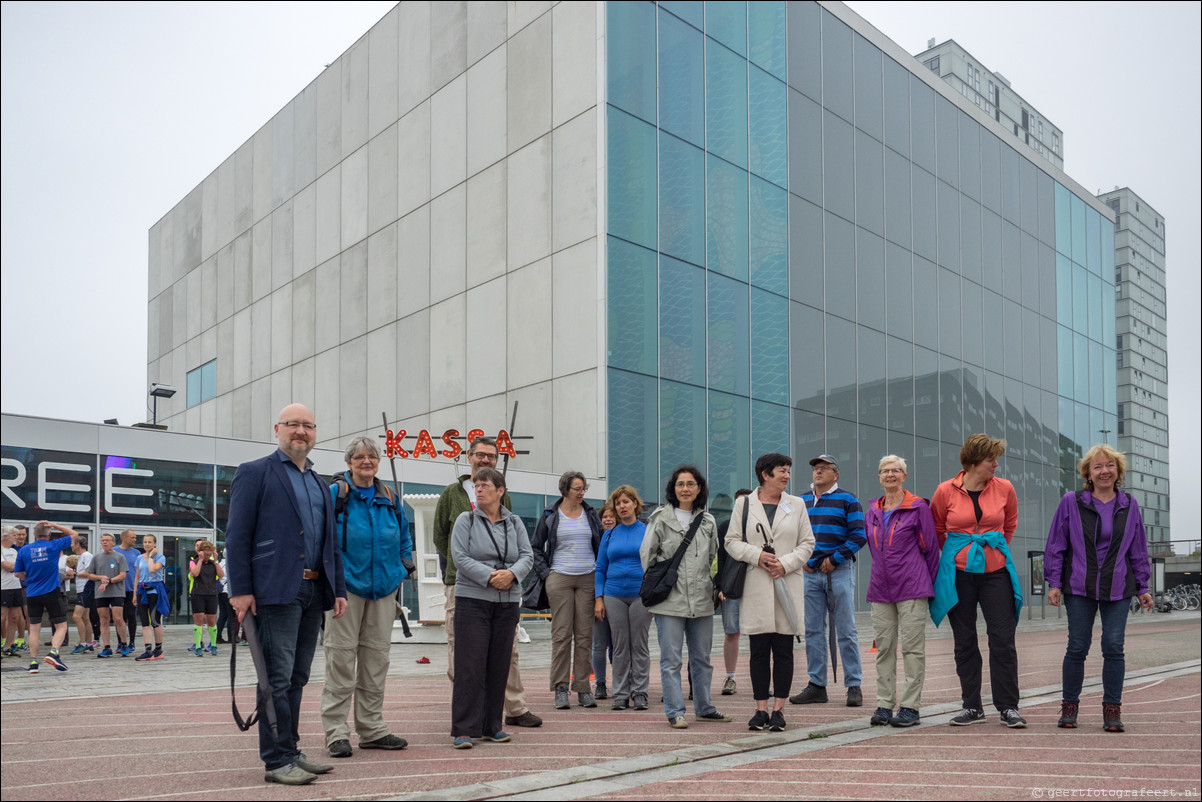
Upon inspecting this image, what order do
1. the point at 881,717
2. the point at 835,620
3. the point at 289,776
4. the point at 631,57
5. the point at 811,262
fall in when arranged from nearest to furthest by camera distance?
the point at 289,776, the point at 881,717, the point at 835,620, the point at 631,57, the point at 811,262

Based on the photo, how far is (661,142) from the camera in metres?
24.8

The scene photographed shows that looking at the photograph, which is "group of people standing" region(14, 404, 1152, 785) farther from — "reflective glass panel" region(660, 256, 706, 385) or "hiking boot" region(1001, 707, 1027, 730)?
"reflective glass panel" region(660, 256, 706, 385)

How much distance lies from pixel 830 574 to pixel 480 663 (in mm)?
3648

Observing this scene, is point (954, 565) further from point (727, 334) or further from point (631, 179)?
point (727, 334)

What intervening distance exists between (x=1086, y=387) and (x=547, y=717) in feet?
126

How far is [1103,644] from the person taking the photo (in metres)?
7.30

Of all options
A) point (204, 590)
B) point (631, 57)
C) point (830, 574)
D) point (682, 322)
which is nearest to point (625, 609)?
point (830, 574)

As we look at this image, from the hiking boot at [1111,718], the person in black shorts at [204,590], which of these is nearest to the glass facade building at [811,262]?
the person in black shorts at [204,590]

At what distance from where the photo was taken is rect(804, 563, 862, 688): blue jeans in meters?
8.75

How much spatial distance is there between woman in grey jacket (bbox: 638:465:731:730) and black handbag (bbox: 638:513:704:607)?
0.12ft

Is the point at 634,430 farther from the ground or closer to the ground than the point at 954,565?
farther from the ground

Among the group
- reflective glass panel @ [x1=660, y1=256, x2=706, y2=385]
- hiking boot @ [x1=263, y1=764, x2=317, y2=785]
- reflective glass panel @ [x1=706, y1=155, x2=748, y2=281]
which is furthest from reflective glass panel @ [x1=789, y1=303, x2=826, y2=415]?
hiking boot @ [x1=263, y1=764, x2=317, y2=785]

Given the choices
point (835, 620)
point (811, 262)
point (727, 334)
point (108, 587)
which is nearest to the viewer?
point (835, 620)

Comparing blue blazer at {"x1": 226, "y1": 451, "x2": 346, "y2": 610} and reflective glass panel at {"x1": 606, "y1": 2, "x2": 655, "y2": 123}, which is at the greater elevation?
reflective glass panel at {"x1": 606, "y1": 2, "x2": 655, "y2": 123}
